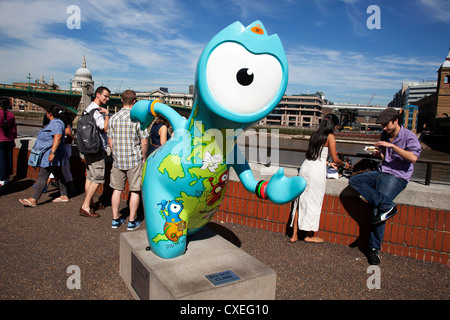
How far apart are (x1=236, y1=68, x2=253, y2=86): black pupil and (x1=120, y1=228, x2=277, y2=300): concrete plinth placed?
4.61 feet

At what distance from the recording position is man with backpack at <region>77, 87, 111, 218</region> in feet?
14.9

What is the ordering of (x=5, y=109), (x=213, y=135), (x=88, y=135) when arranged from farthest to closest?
(x=5, y=109)
(x=88, y=135)
(x=213, y=135)

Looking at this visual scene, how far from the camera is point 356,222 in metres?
3.91

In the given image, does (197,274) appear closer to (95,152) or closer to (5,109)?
(95,152)

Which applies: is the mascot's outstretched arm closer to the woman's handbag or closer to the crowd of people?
the crowd of people

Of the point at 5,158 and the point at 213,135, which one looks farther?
the point at 5,158

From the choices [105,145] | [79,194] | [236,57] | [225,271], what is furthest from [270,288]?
[79,194]

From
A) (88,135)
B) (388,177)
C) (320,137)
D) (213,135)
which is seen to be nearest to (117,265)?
(213,135)

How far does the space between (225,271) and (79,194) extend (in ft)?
14.1

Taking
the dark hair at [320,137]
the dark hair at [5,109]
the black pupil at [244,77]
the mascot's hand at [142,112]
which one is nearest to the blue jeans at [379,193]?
the dark hair at [320,137]

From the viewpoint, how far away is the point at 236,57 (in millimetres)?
2053

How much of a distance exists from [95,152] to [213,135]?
2818mm

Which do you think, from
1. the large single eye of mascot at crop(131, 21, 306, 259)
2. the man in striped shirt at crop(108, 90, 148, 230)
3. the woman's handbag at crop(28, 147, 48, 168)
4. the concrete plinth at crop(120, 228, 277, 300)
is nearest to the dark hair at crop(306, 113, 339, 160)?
the large single eye of mascot at crop(131, 21, 306, 259)

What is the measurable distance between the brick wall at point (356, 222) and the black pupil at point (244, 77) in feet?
8.15
